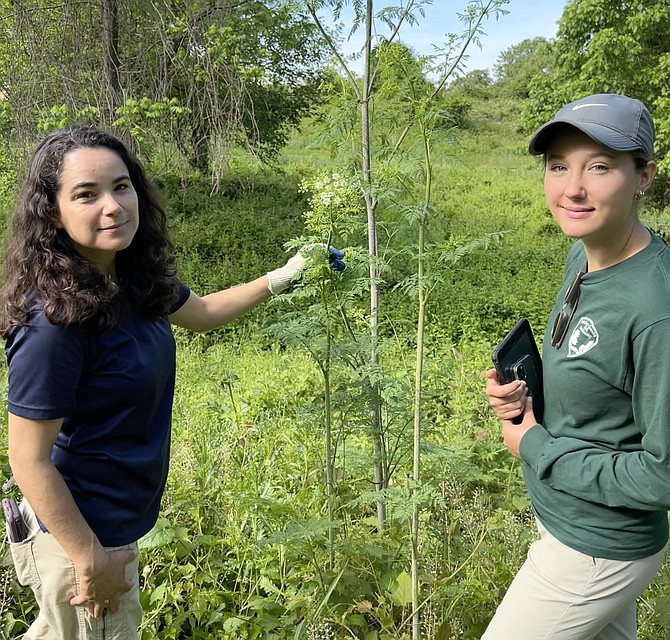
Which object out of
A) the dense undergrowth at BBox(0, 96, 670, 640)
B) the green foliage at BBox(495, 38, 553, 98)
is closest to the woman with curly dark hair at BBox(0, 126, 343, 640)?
the dense undergrowth at BBox(0, 96, 670, 640)

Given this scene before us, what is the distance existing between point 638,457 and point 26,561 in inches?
58.3

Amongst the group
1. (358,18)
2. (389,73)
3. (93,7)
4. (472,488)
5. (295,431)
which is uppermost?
(93,7)

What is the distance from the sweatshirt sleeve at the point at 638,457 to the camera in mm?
1214

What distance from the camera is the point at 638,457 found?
4.15 ft

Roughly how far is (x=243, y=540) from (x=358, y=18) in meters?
2.08

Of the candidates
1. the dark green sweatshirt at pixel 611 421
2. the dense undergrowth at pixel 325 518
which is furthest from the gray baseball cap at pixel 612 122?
the dense undergrowth at pixel 325 518

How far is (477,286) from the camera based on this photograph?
332 inches

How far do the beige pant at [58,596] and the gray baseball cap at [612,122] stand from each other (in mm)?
1496

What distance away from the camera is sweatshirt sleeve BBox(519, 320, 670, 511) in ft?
3.98

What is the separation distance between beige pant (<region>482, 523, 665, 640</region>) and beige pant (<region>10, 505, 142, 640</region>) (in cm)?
97

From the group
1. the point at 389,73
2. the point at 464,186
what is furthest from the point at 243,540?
the point at 464,186

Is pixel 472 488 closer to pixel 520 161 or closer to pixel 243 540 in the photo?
pixel 243 540

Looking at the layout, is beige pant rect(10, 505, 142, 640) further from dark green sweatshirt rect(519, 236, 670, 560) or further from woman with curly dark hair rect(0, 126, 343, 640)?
dark green sweatshirt rect(519, 236, 670, 560)

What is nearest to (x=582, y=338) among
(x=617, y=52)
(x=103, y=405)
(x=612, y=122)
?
(x=612, y=122)
